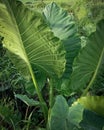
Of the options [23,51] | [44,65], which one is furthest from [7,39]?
[44,65]

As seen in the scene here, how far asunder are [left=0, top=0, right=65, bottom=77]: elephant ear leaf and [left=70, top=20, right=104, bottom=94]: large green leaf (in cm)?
10

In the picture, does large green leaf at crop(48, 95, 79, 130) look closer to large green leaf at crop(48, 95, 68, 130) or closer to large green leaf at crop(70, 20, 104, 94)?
large green leaf at crop(48, 95, 68, 130)

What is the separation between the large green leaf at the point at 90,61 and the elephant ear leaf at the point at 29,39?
0.10 m

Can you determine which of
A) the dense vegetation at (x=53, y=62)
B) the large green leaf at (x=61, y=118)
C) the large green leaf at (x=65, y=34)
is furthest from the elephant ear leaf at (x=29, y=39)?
the large green leaf at (x=61, y=118)

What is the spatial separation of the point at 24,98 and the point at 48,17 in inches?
22.6

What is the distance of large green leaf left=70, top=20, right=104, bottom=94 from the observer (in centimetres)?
212

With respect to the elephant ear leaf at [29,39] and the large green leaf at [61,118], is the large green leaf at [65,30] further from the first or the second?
the large green leaf at [61,118]

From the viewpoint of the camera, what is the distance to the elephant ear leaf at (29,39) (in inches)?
79.7

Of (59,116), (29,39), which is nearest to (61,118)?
(59,116)

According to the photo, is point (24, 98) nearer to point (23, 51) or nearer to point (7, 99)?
point (23, 51)

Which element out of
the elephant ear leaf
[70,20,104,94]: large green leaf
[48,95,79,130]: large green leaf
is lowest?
[48,95,79,130]: large green leaf

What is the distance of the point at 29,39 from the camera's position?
219cm

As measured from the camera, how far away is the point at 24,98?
Result: 2406mm

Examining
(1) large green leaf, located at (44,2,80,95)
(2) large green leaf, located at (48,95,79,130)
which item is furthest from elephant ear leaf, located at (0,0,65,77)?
(2) large green leaf, located at (48,95,79,130)
